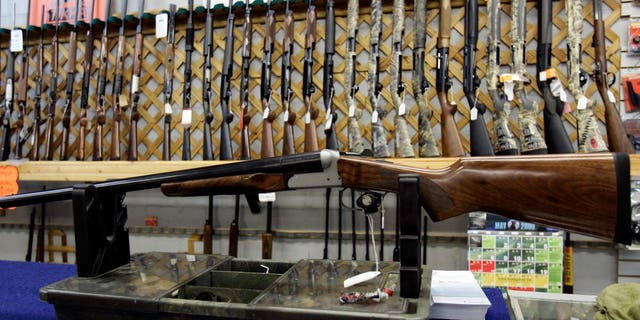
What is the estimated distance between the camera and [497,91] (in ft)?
8.16

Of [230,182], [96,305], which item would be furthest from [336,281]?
[96,305]

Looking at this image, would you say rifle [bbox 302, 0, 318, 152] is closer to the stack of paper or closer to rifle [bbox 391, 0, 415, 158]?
rifle [bbox 391, 0, 415, 158]

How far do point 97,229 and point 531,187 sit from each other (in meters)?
1.13

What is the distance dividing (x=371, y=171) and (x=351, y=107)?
1685 millimetres

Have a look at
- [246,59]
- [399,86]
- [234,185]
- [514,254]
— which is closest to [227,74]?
[246,59]

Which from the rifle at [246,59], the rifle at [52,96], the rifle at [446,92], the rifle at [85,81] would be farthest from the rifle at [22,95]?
the rifle at [446,92]

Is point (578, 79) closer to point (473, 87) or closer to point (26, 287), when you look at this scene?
point (473, 87)

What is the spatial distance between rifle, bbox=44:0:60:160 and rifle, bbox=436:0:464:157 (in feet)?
9.78

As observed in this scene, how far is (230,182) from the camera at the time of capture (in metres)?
1.15

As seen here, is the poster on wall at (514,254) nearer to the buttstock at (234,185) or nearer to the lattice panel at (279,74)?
the lattice panel at (279,74)

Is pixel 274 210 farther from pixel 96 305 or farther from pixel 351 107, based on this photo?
pixel 96 305

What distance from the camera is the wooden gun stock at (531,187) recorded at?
0.84 meters

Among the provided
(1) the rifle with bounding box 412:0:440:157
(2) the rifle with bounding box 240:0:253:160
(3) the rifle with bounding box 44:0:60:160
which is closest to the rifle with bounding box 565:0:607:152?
(1) the rifle with bounding box 412:0:440:157

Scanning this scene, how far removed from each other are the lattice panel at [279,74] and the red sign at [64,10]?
0.50 feet
